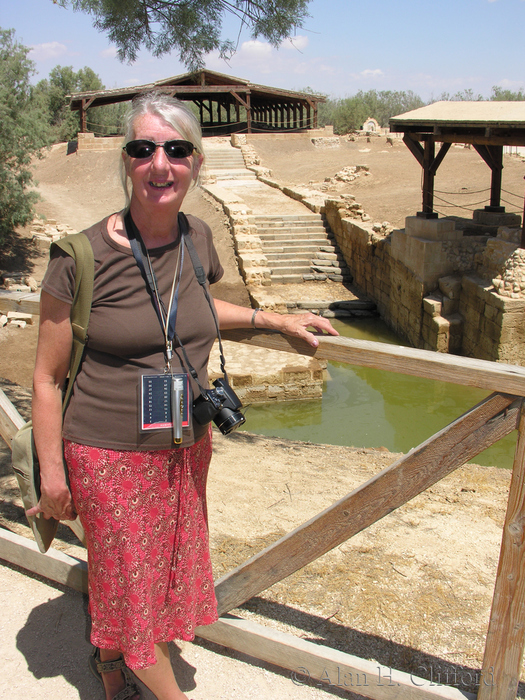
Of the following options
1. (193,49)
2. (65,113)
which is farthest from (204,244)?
(65,113)

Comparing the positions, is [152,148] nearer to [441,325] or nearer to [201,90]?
[441,325]

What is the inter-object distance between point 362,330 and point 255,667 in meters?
10.6

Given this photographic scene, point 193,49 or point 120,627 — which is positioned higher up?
point 193,49

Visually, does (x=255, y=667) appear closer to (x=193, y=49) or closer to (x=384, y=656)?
(x=384, y=656)

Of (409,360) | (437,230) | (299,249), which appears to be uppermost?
(409,360)

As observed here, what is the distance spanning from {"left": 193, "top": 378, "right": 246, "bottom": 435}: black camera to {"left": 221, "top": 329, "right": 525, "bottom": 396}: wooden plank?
0.98 ft

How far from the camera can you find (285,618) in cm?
227

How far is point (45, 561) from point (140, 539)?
39.8 inches

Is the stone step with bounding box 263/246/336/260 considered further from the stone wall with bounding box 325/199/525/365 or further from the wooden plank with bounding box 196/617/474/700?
the wooden plank with bounding box 196/617/474/700

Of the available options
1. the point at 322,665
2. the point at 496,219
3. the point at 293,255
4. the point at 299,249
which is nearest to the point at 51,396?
the point at 322,665

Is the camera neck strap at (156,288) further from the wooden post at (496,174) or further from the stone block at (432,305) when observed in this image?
the wooden post at (496,174)

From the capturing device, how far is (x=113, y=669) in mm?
1815

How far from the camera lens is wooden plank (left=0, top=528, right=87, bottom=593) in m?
2.27

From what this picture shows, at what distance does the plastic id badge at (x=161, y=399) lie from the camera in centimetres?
151
